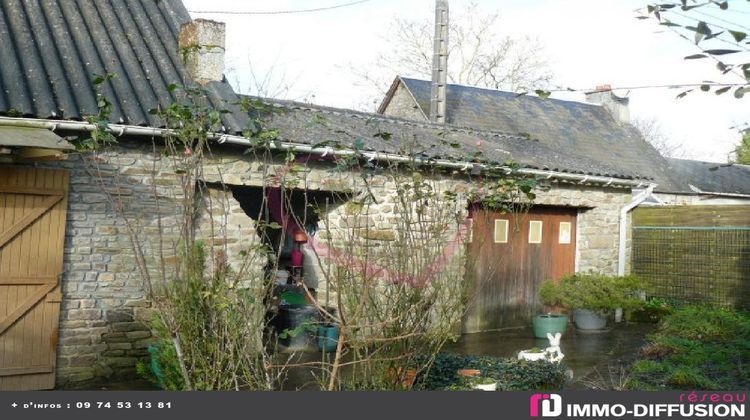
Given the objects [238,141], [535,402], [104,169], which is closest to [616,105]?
[238,141]

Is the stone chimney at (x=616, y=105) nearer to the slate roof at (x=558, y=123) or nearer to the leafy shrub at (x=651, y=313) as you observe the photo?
the slate roof at (x=558, y=123)

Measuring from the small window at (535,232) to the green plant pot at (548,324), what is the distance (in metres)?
1.62

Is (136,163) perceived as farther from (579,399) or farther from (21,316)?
(579,399)

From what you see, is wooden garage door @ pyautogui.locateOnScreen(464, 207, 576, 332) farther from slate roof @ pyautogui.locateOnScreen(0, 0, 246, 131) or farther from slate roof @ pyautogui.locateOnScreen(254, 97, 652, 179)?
slate roof @ pyautogui.locateOnScreen(0, 0, 246, 131)

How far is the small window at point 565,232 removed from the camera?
12141mm

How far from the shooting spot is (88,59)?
8031 mm

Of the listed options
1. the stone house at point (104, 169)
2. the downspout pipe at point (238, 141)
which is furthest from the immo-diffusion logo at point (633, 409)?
the downspout pipe at point (238, 141)

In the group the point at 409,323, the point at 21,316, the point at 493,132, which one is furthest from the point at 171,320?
the point at 493,132

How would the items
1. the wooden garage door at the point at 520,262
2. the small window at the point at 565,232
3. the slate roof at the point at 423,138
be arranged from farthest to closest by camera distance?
the small window at the point at 565,232 < the wooden garage door at the point at 520,262 < the slate roof at the point at 423,138

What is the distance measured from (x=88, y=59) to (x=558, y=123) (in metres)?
12.7

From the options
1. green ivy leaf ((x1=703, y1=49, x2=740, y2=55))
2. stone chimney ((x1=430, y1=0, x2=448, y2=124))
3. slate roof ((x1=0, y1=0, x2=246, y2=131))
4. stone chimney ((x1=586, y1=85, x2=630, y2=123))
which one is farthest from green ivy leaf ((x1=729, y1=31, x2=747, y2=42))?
stone chimney ((x1=586, y1=85, x2=630, y2=123))

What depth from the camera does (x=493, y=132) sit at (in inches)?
506

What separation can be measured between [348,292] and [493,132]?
8.39 m

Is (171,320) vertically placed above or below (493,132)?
below
